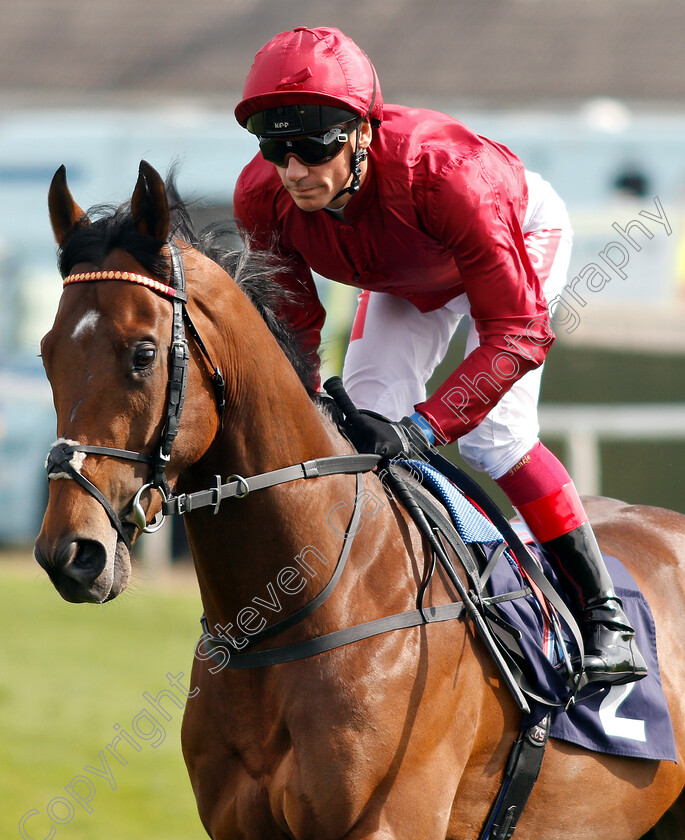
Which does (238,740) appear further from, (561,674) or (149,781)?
(149,781)

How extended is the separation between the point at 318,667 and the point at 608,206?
10241 millimetres

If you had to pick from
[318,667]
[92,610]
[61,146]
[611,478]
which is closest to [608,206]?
[611,478]

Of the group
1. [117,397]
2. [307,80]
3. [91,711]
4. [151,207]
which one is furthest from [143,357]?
[91,711]

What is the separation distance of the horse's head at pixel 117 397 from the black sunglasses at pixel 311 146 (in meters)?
0.46

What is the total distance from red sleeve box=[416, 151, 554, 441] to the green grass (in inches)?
37.2

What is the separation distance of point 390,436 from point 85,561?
2.83 ft

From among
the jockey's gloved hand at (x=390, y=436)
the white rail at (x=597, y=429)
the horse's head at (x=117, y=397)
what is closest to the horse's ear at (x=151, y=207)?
the horse's head at (x=117, y=397)

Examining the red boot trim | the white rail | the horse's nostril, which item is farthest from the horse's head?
the white rail

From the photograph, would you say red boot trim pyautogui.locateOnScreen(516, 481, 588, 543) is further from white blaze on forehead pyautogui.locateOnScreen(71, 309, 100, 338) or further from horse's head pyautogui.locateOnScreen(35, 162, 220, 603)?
white blaze on forehead pyautogui.locateOnScreen(71, 309, 100, 338)

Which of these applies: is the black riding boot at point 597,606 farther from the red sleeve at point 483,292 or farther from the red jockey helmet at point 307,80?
the red jockey helmet at point 307,80

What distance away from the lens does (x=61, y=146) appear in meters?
11.9

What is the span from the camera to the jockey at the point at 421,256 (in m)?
2.72

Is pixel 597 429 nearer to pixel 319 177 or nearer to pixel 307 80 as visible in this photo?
pixel 319 177

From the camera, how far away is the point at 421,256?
300 cm
